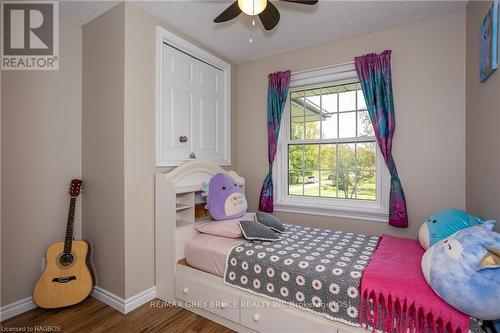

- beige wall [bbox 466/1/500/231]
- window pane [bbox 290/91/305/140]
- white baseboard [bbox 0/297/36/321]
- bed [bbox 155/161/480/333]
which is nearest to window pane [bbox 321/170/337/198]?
window pane [bbox 290/91/305/140]

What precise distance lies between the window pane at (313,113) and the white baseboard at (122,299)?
2.36 meters

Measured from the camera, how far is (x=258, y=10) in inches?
65.6

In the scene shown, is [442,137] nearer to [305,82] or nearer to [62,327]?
[305,82]

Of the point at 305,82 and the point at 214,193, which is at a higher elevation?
the point at 305,82

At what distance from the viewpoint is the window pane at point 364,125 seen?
265 cm

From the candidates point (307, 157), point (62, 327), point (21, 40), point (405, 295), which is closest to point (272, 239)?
point (405, 295)

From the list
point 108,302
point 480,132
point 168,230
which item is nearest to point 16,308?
point 108,302

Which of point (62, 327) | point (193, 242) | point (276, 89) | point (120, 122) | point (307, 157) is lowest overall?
point (62, 327)

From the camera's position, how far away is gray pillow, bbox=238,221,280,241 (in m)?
2.06

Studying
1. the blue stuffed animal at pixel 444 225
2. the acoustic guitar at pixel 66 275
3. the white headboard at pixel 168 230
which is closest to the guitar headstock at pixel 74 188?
the acoustic guitar at pixel 66 275

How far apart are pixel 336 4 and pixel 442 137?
4.99 ft

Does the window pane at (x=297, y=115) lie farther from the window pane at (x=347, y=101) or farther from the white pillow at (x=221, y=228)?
the white pillow at (x=221, y=228)

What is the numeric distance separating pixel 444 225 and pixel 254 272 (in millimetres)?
1331

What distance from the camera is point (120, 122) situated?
81.9 inches
